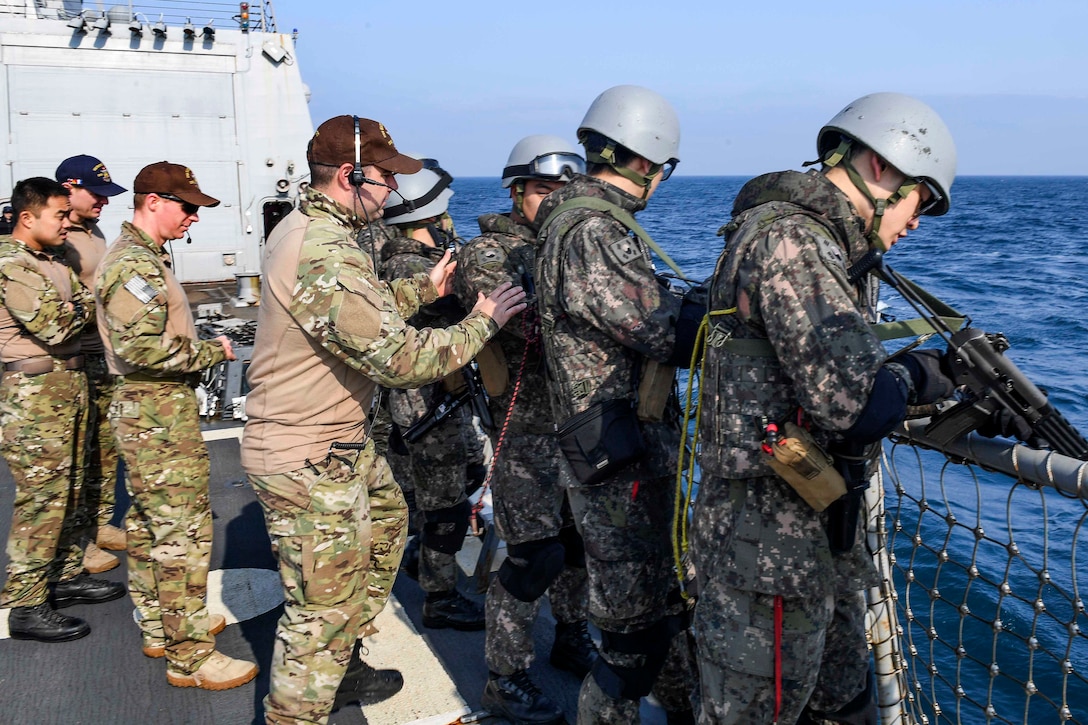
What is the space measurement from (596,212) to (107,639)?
3.09m

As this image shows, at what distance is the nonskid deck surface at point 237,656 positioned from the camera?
3.56 meters

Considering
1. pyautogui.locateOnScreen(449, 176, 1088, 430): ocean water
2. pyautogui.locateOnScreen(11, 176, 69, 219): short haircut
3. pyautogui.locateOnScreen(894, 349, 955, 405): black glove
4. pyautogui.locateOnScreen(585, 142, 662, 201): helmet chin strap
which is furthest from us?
pyautogui.locateOnScreen(449, 176, 1088, 430): ocean water

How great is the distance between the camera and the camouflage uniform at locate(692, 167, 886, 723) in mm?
2273

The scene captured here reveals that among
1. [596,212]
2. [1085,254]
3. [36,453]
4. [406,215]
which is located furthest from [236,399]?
[1085,254]

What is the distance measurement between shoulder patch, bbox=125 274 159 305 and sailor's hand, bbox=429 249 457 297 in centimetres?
110

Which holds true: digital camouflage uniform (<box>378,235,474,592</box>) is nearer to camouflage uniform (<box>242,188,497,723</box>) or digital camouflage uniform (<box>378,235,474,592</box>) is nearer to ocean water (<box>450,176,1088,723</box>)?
camouflage uniform (<box>242,188,497,723</box>)

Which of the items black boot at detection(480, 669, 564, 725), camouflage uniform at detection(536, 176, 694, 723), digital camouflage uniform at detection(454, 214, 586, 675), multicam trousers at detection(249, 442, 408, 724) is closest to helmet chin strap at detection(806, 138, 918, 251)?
camouflage uniform at detection(536, 176, 694, 723)

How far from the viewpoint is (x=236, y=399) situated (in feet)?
25.5

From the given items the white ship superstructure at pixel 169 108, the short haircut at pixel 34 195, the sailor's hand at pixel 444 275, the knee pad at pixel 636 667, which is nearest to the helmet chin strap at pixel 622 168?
the sailor's hand at pixel 444 275

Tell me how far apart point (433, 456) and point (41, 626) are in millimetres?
1945

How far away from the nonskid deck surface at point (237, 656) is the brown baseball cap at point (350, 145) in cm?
213

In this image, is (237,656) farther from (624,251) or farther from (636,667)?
(624,251)

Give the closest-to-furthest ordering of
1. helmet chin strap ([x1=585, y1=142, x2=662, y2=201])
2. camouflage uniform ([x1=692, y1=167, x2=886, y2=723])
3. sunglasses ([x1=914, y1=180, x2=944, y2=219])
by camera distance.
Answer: camouflage uniform ([x1=692, y1=167, x2=886, y2=723]), sunglasses ([x1=914, y1=180, x2=944, y2=219]), helmet chin strap ([x1=585, y1=142, x2=662, y2=201])

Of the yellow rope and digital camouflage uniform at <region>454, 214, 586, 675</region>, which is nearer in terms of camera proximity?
the yellow rope
